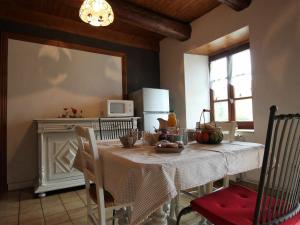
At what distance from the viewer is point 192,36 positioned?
3.78 meters

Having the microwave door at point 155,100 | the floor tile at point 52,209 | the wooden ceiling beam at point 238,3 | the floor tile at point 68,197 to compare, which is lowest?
the floor tile at point 68,197

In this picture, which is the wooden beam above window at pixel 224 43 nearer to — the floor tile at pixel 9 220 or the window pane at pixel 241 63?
the window pane at pixel 241 63

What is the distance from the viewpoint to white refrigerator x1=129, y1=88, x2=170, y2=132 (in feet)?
12.0

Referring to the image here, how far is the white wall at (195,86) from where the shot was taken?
395cm

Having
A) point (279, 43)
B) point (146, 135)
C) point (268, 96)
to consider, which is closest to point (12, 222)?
point (146, 135)

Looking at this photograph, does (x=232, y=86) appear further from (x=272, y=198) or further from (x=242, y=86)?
(x=272, y=198)

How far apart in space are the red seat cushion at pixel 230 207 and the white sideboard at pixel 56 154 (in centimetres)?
219

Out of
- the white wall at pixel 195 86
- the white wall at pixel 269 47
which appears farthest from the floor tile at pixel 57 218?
the white wall at pixel 195 86

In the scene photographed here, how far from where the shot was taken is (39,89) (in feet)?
10.7

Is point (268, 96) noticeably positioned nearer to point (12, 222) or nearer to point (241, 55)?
point (241, 55)

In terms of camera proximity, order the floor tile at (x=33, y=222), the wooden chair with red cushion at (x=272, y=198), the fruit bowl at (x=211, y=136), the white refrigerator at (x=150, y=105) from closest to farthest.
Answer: the wooden chair with red cushion at (x=272, y=198)
the fruit bowl at (x=211, y=136)
the floor tile at (x=33, y=222)
the white refrigerator at (x=150, y=105)

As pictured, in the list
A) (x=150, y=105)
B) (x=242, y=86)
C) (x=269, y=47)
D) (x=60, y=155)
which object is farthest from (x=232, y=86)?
(x=60, y=155)

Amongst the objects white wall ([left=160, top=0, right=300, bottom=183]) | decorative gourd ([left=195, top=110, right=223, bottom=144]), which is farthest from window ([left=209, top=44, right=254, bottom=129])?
decorative gourd ([left=195, top=110, right=223, bottom=144])

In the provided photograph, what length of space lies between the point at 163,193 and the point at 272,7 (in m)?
2.78
